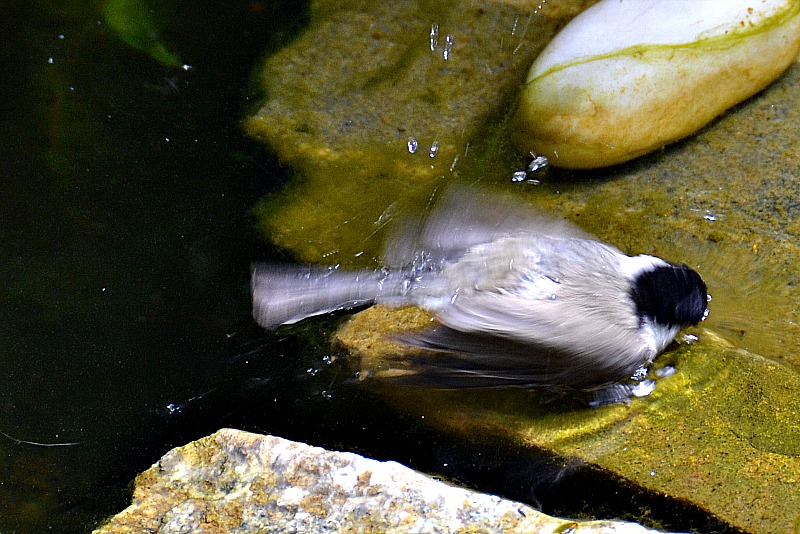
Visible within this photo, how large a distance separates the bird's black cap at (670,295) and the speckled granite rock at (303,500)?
2.20ft

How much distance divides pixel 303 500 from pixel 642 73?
5.88 ft

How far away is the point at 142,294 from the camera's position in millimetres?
2461

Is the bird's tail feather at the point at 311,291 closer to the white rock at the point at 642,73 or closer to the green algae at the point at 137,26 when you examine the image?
the white rock at the point at 642,73

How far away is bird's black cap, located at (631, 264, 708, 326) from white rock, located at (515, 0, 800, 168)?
620mm

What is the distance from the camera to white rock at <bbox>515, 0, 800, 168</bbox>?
256cm

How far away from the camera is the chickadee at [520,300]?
208cm

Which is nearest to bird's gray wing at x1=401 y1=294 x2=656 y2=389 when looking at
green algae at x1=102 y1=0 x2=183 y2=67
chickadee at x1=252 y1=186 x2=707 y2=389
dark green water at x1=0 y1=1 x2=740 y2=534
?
chickadee at x1=252 y1=186 x2=707 y2=389

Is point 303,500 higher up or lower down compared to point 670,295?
lower down

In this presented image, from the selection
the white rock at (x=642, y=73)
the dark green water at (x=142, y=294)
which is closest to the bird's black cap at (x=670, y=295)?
the dark green water at (x=142, y=294)

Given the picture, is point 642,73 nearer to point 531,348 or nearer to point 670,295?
point 670,295

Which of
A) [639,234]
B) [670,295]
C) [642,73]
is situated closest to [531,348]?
[670,295]

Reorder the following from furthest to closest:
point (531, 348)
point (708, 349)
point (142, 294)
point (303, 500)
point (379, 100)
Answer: point (379, 100) → point (142, 294) → point (708, 349) → point (531, 348) → point (303, 500)

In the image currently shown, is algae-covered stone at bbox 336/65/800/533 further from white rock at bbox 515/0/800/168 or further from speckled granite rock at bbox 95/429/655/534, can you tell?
speckled granite rock at bbox 95/429/655/534

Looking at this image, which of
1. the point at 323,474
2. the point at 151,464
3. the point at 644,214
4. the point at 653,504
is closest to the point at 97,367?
the point at 151,464
